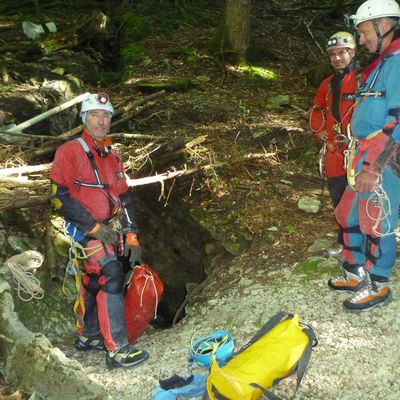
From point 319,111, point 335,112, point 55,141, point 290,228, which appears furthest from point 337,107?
point 55,141

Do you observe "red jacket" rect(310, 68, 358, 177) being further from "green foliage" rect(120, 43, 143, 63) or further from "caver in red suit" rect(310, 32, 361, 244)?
"green foliage" rect(120, 43, 143, 63)

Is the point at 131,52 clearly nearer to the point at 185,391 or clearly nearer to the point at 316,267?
the point at 316,267

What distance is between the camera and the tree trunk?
34.5ft

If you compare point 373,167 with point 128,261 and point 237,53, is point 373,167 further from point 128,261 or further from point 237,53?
point 237,53

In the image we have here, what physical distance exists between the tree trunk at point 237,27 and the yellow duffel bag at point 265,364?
8027 mm

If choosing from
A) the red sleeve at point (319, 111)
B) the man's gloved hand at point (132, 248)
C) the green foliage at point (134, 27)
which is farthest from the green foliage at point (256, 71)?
the man's gloved hand at point (132, 248)

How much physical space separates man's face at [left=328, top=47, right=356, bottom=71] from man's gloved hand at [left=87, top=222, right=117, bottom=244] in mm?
2948

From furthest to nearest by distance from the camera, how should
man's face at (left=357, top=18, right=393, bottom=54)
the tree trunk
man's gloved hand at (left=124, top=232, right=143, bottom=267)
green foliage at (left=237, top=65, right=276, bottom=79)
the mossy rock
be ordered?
1. green foliage at (left=237, top=65, right=276, bottom=79)
2. the tree trunk
3. the mossy rock
4. man's gloved hand at (left=124, top=232, right=143, bottom=267)
5. man's face at (left=357, top=18, right=393, bottom=54)

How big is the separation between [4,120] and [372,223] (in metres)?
6.38

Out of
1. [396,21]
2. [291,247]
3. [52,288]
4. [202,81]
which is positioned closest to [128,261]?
[52,288]

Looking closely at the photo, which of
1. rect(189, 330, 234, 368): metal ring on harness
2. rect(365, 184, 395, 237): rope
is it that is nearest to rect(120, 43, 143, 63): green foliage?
rect(365, 184, 395, 237): rope

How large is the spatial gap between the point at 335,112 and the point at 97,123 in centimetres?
252

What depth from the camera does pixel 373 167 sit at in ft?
13.4

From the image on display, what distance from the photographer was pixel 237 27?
1068 cm
